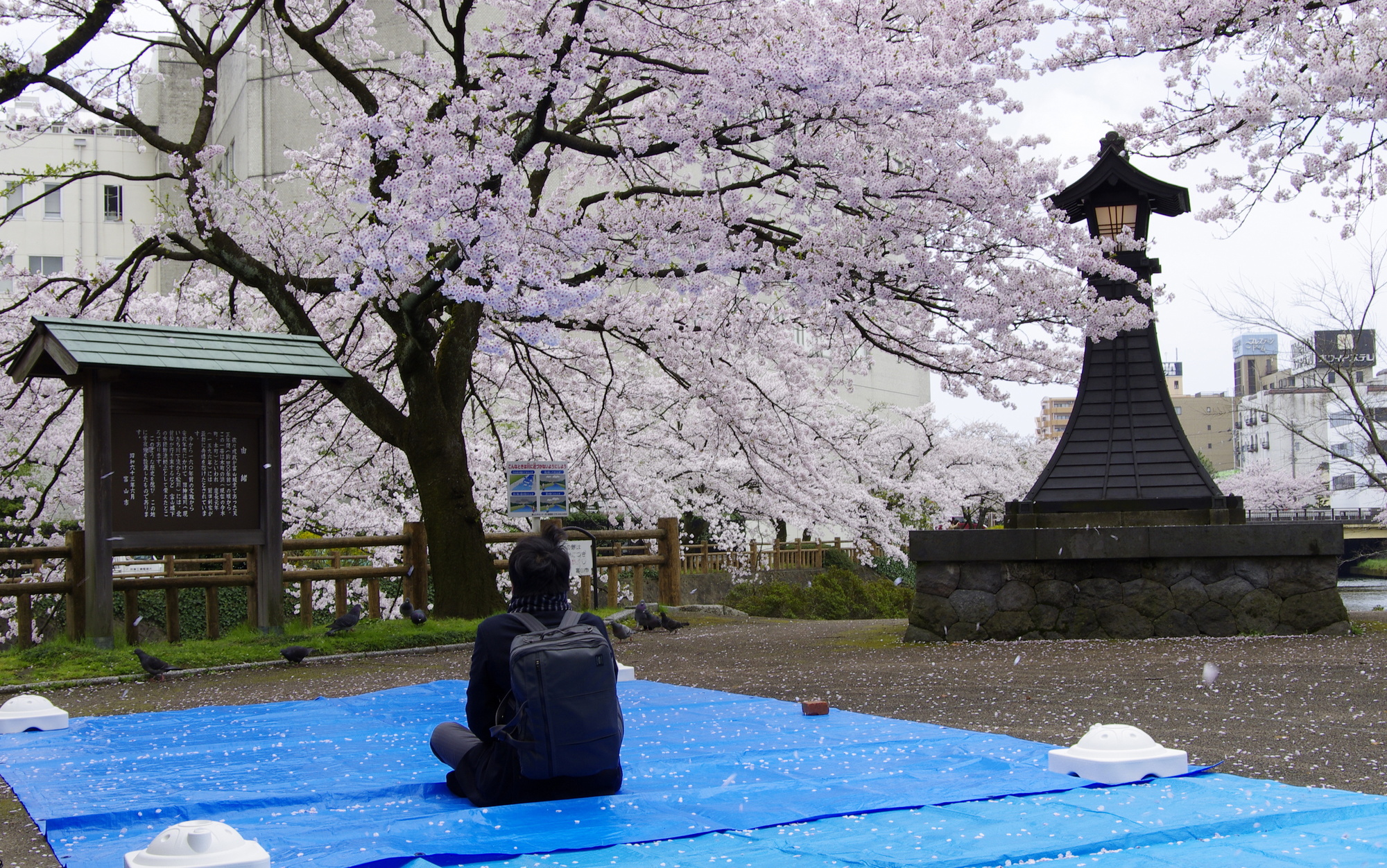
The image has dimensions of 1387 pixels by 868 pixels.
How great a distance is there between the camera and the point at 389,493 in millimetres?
18938

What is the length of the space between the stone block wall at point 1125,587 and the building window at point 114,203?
105 ft

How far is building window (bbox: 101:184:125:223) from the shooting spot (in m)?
34.3

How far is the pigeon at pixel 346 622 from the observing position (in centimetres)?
1093

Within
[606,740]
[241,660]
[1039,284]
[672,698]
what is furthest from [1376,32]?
[241,660]

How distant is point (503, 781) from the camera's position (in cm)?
412

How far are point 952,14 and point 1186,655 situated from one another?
5.63 meters

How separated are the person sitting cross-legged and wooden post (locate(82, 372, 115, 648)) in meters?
6.48

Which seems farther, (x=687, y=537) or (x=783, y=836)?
(x=687, y=537)

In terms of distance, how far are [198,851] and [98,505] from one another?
730cm

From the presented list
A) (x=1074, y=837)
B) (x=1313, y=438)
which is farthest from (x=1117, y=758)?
(x=1313, y=438)

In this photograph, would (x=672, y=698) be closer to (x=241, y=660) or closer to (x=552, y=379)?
(x=241, y=660)

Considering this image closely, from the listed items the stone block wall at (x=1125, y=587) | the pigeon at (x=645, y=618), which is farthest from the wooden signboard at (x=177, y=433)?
the stone block wall at (x=1125, y=587)

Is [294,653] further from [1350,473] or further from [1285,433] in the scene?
[1285,433]

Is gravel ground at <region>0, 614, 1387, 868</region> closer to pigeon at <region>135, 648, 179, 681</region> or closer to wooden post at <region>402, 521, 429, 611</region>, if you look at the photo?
pigeon at <region>135, 648, 179, 681</region>
